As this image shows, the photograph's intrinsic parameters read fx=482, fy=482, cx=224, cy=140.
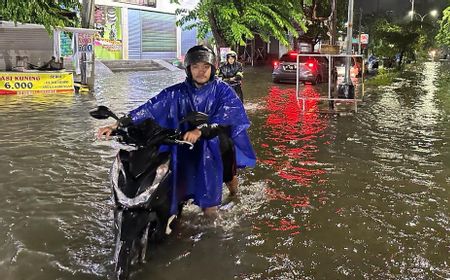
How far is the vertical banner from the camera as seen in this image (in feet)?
99.5

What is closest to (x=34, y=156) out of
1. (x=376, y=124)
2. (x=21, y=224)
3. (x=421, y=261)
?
(x=21, y=224)

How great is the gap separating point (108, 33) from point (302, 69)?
16.0 m

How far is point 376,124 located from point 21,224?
7.85 meters

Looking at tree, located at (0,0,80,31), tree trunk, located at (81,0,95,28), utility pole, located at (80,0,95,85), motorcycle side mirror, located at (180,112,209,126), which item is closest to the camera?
motorcycle side mirror, located at (180,112,209,126)

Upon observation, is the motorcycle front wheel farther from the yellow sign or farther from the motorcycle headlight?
the yellow sign

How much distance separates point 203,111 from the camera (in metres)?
4.29

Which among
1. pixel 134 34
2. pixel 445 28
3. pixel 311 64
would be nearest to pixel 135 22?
pixel 134 34

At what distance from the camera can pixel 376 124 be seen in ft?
34.1

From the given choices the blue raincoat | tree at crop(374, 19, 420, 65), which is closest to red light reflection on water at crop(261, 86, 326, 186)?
the blue raincoat

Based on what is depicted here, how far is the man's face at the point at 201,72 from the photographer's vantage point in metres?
4.14

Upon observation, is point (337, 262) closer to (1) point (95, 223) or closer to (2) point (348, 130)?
(1) point (95, 223)

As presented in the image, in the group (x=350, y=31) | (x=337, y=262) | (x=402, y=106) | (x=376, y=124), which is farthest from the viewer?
(x=402, y=106)

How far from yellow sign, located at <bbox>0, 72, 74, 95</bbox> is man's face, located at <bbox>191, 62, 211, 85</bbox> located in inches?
501

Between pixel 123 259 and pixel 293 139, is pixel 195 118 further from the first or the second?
pixel 293 139
